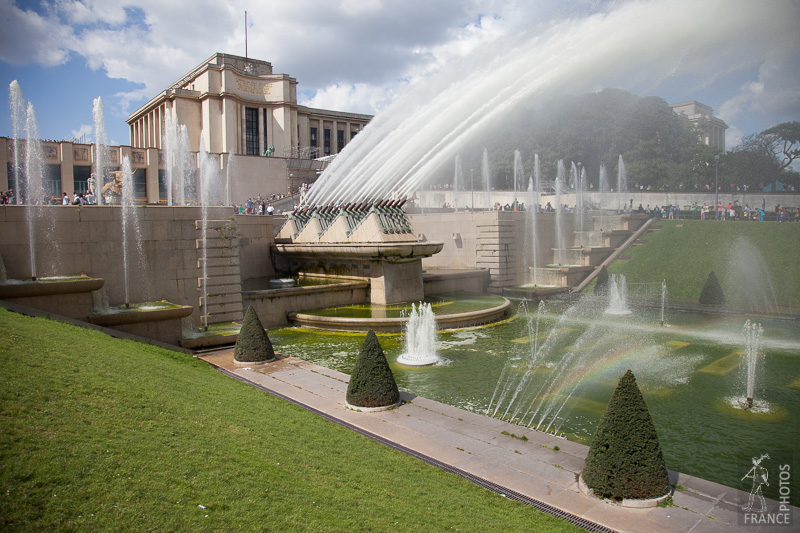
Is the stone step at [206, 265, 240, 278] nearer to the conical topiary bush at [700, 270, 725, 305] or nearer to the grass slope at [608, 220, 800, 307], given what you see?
the conical topiary bush at [700, 270, 725, 305]

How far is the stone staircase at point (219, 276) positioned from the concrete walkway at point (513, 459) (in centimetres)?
645

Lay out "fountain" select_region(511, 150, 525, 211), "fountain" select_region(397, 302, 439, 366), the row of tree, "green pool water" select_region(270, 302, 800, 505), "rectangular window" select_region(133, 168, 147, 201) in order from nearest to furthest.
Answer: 1. "green pool water" select_region(270, 302, 800, 505)
2. "fountain" select_region(397, 302, 439, 366)
3. "fountain" select_region(511, 150, 525, 211)
4. "rectangular window" select_region(133, 168, 147, 201)
5. the row of tree

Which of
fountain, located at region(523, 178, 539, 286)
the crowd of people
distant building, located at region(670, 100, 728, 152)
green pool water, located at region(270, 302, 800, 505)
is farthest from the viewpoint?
distant building, located at region(670, 100, 728, 152)

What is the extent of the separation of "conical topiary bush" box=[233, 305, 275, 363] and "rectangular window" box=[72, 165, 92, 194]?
3862 centimetres

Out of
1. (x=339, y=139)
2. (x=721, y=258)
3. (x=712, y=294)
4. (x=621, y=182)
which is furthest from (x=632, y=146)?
(x=712, y=294)

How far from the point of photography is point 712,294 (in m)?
24.3

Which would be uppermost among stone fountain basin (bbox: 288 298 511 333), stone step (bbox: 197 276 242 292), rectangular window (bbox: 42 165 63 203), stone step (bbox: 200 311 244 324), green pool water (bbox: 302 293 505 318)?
rectangular window (bbox: 42 165 63 203)

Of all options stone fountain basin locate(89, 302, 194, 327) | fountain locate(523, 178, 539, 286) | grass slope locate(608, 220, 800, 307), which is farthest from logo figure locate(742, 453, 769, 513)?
fountain locate(523, 178, 539, 286)

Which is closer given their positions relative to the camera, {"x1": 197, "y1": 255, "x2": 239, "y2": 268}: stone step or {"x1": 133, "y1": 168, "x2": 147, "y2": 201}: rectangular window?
{"x1": 197, "y1": 255, "x2": 239, "y2": 268}: stone step

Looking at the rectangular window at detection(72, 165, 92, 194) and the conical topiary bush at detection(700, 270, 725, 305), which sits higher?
the rectangular window at detection(72, 165, 92, 194)

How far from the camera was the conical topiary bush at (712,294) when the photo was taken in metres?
24.2

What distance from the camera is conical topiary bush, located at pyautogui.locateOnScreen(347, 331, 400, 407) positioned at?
10.3m

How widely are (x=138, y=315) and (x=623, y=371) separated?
500 inches

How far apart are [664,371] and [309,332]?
38.3 feet
